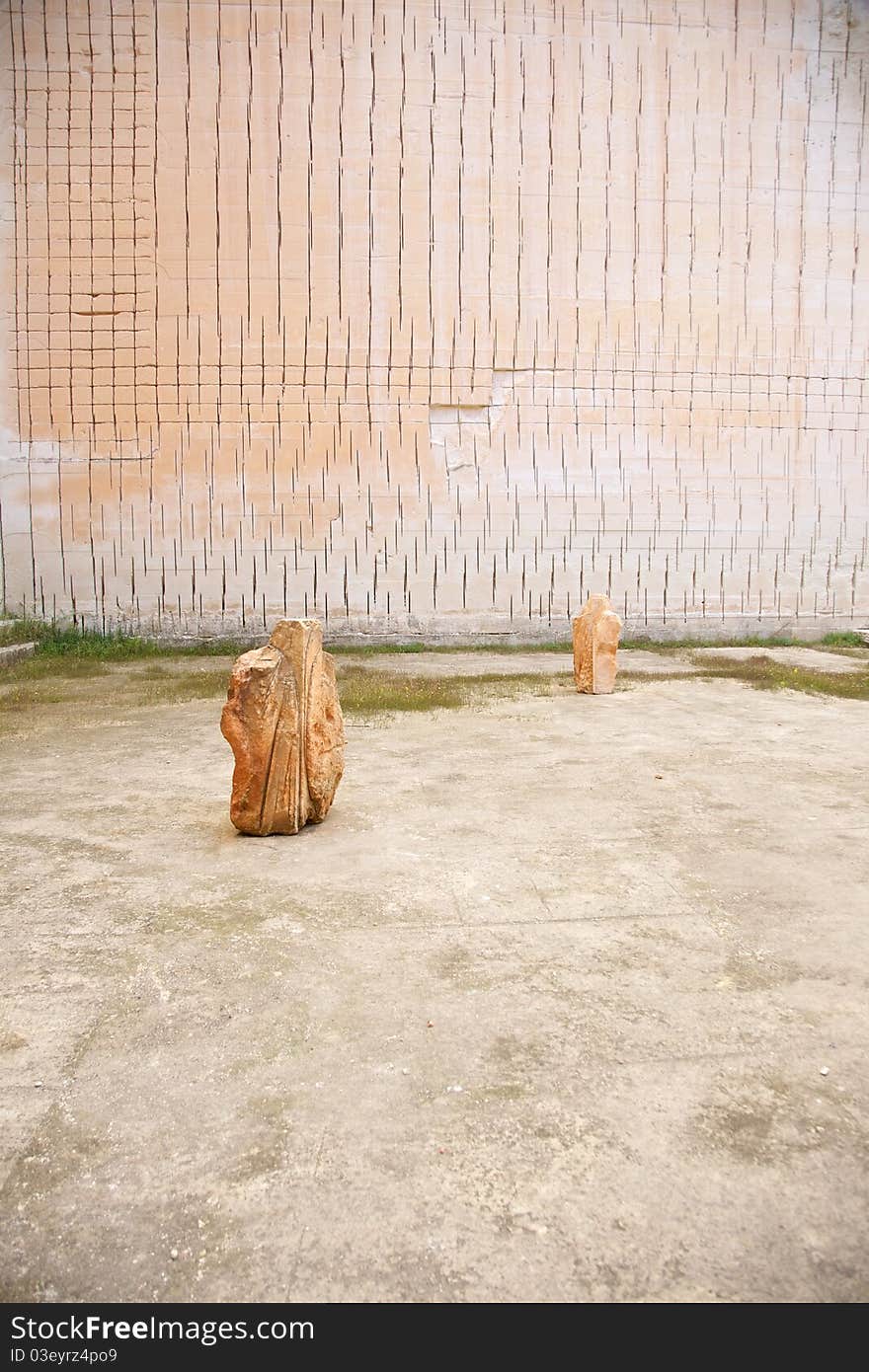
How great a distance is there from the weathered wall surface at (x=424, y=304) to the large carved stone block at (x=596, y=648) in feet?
8.53

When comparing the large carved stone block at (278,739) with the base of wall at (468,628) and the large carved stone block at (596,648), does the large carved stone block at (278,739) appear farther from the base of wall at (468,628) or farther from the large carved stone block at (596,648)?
the base of wall at (468,628)

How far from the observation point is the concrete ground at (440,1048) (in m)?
1.48

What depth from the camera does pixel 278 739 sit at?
3.49 meters

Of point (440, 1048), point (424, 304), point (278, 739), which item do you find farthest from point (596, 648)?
point (440, 1048)

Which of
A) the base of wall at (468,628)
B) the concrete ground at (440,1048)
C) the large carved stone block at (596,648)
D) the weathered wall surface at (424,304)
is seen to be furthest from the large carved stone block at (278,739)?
the weathered wall surface at (424,304)

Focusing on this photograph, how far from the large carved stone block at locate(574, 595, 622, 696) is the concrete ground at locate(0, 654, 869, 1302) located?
2443mm

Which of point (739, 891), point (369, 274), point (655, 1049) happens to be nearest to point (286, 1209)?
point (655, 1049)

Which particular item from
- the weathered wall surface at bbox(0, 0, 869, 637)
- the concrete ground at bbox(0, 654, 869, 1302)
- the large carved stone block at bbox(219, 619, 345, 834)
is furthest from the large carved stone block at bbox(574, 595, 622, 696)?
the large carved stone block at bbox(219, 619, 345, 834)

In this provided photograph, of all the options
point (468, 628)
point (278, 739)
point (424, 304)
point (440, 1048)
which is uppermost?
point (424, 304)

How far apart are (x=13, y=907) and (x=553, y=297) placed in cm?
778

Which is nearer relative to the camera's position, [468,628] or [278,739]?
[278,739]

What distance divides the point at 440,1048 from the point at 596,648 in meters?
4.56

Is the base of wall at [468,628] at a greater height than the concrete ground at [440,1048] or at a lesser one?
lesser

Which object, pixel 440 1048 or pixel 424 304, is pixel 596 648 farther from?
pixel 440 1048
